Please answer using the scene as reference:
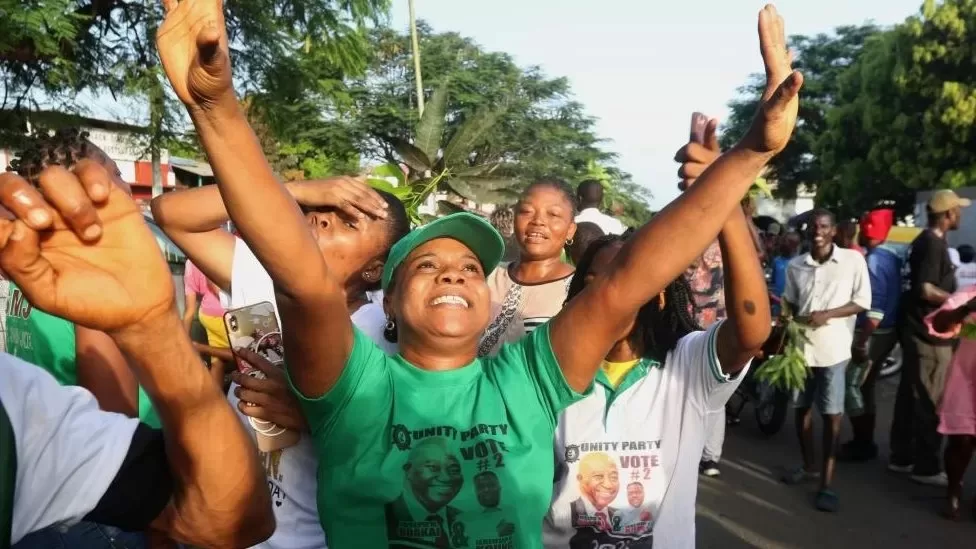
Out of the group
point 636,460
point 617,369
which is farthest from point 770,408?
point 636,460

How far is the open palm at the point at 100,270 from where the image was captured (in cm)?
121

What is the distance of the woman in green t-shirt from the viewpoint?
1776mm

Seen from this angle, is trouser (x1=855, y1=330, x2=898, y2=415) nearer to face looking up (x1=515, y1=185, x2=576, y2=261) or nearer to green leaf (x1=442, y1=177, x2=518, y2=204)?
face looking up (x1=515, y1=185, x2=576, y2=261)

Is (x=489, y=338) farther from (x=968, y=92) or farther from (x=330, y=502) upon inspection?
(x=968, y=92)

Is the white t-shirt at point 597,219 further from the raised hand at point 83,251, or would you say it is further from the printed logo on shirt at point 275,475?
the raised hand at point 83,251

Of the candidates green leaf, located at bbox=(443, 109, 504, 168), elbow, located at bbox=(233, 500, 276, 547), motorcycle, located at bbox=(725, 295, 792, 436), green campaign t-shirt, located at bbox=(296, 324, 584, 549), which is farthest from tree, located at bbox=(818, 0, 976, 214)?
elbow, located at bbox=(233, 500, 276, 547)

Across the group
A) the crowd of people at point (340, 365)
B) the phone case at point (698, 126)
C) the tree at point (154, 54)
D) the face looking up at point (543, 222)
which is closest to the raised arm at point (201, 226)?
the crowd of people at point (340, 365)

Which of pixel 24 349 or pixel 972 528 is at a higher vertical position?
pixel 24 349

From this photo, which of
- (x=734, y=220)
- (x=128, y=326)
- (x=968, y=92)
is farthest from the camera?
(x=968, y=92)

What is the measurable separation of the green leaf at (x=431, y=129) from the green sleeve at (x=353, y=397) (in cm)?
199

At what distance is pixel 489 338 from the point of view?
3.13 m

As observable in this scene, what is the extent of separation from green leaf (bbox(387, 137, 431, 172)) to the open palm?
2.53 meters

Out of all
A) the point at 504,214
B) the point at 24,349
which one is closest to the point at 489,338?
the point at 24,349

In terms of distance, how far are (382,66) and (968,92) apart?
16.5 metres
